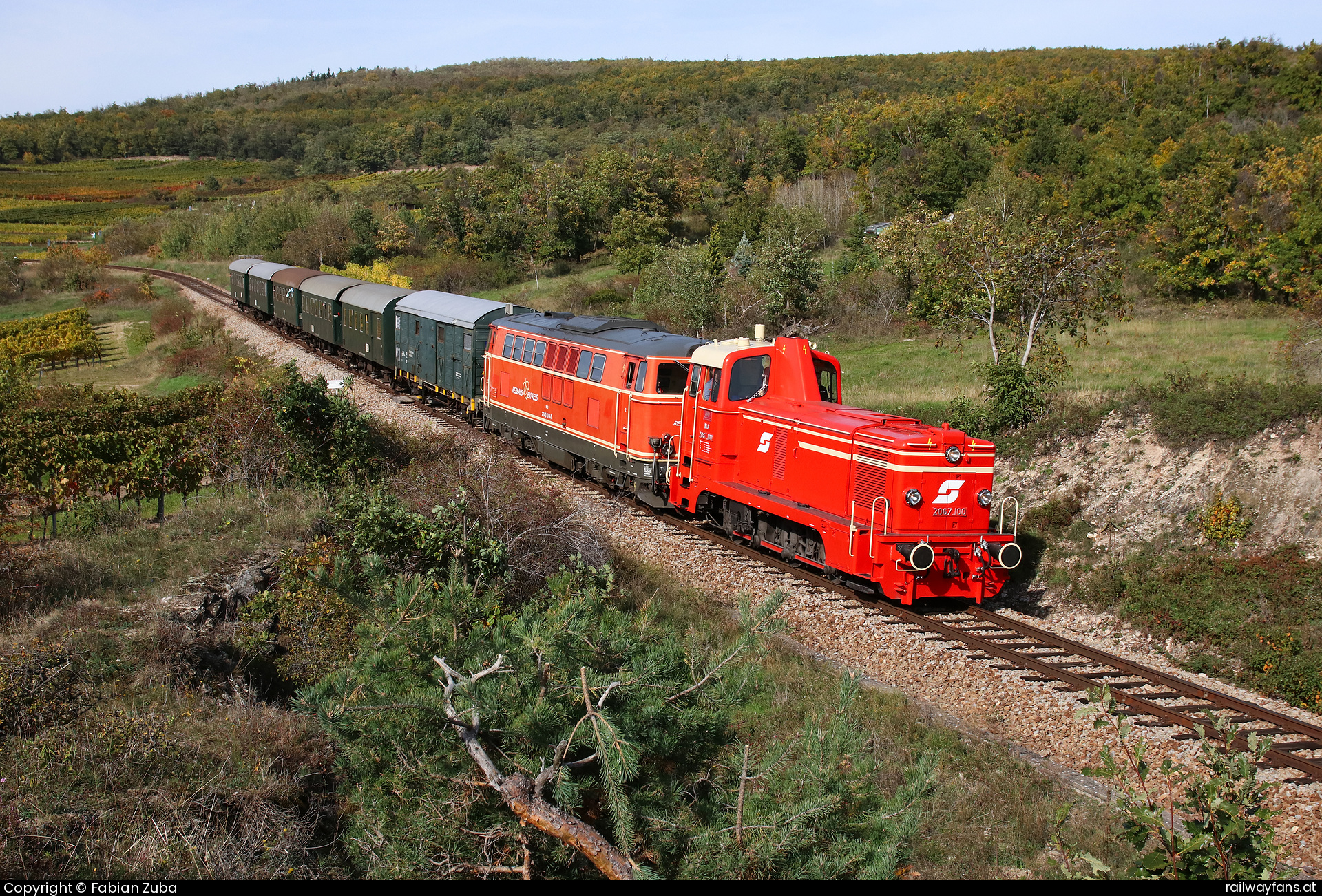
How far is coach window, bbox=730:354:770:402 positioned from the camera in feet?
48.8

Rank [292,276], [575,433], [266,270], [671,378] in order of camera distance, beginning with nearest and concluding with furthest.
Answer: [671,378] → [575,433] → [292,276] → [266,270]

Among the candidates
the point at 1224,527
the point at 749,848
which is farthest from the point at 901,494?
the point at 749,848

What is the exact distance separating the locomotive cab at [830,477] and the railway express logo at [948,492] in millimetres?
22

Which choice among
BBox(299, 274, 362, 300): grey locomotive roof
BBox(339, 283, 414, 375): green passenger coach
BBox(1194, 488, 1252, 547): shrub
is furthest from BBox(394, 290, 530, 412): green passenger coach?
BBox(1194, 488, 1252, 547): shrub

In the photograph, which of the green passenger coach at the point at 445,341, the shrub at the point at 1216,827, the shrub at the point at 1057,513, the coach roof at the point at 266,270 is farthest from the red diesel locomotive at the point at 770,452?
the coach roof at the point at 266,270

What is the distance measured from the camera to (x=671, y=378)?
1655cm

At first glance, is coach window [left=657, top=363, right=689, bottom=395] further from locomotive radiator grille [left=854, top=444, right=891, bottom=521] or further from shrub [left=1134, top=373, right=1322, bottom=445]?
shrub [left=1134, top=373, right=1322, bottom=445]

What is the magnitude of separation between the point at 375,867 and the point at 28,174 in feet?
498

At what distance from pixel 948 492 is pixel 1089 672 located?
2.88m

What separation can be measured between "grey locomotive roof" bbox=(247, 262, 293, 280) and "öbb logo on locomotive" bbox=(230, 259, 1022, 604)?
22435mm

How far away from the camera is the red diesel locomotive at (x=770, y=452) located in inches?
472

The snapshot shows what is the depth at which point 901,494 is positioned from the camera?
38.7 feet

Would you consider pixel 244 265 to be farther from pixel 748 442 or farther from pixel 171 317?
pixel 748 442

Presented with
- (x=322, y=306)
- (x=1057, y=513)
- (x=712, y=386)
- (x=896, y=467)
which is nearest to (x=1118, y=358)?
(x=1057, y=513)
